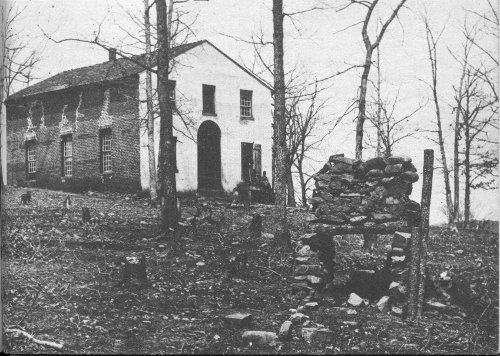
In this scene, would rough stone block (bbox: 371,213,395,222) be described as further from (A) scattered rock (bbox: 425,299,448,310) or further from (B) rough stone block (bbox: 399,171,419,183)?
(A) scattered rock (bbox: 425,299,448,310)

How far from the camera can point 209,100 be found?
20.7 metres

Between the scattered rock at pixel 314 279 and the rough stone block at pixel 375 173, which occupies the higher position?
the rough stone block at pixel 375 173

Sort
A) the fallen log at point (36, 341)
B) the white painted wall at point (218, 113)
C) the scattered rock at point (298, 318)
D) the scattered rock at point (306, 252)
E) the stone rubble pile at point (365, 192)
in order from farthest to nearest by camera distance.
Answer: the white painted wall at point (218, 113), the scattered rock at point (306, 252), the stone rubble pile at point (365, 192), the scattered rock at point (298, 318), the fallen log at point (36, 341)

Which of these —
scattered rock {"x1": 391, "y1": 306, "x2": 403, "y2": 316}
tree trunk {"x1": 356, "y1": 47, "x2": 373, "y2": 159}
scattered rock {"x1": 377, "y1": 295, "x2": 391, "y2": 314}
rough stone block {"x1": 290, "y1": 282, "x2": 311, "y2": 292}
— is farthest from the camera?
tree trunk {"x1": 356, "y1": 47, "x2": 373, "y2": 159}

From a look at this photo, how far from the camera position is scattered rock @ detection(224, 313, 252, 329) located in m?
7.47

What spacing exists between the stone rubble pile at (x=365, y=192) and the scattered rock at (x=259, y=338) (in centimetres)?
244

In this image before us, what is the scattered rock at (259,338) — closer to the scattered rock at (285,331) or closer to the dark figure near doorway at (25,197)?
the scattered rock at (285,331)

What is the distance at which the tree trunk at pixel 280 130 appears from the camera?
37.1 ft

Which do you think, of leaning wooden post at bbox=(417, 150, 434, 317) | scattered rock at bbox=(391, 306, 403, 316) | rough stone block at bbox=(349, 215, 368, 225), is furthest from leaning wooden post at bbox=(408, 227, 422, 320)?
rough stone block at bbox=(349, 215, 368, 225)

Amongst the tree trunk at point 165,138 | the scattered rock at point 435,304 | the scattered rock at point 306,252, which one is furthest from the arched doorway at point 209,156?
the scattered rock at point 435,304

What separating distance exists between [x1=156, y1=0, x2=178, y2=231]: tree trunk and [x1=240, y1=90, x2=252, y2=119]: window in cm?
958

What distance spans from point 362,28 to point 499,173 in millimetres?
3902

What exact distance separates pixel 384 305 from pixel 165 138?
555cm

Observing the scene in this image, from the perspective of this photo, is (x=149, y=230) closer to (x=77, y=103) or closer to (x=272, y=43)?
(x=272, y=43)
